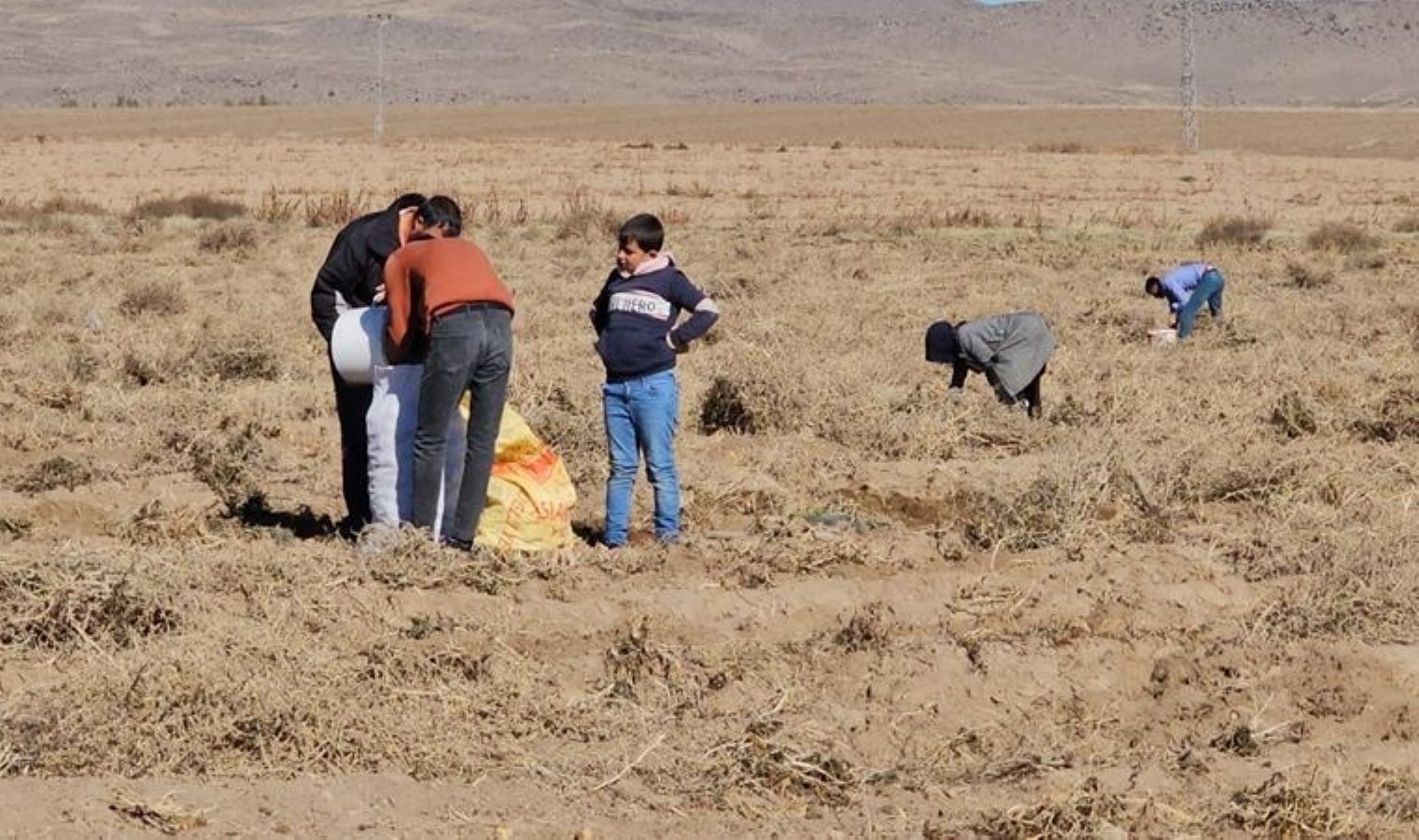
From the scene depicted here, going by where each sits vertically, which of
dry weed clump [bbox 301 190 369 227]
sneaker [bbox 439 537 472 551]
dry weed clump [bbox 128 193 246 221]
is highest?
sneaker [bbox 439 537 472 551]

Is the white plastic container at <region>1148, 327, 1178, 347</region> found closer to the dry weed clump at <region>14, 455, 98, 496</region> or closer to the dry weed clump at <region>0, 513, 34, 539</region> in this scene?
→ the dry weed clump at <region>14, 455, 98, 496</region>

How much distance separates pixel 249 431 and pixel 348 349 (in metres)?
3.13

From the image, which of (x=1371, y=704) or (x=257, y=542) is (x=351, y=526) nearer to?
(x=257, y=542)

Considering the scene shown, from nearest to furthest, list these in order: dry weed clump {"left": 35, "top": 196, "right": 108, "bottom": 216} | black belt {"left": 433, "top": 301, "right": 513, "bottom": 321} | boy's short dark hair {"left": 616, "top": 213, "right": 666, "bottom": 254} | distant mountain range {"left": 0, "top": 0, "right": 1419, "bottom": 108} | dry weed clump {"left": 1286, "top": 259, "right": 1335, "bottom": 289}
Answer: black belt {"left": 433, "top": 301, "right": 513, "bottom": 321} < boy's short dark hair {"left": 616, "top": 213, "right": 666, "bottom": 254} < dry weed clump {"left": 1286, "top": 259, "right": 1335, "bottom": 289} < dry weed clump {"left": 35, "top": 196, "right": 108, "bottom": 216} < distant mountain range {"left": 0, "top": 0, "right": 1419, "bottom": 108}

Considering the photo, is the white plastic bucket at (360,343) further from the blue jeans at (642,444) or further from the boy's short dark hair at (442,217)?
the blue jeans at (642,444)

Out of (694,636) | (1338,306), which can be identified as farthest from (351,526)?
(1338,306)

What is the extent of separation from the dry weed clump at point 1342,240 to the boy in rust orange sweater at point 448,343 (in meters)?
17.4

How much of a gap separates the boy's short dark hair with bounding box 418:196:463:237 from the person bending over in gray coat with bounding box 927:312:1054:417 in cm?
411

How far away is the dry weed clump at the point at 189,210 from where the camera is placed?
27891 millimetres

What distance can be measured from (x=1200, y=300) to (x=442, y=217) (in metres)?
9.23

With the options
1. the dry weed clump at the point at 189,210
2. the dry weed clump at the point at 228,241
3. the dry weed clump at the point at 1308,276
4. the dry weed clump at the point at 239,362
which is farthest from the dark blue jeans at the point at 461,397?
the dry weed clump at the point at 189,210

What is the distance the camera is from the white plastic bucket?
8.35m

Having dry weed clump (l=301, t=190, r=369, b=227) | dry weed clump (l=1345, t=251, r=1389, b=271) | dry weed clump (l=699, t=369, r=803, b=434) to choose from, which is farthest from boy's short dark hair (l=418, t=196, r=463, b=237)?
dry weed clump (l=301, t=190, r=369, b=227)

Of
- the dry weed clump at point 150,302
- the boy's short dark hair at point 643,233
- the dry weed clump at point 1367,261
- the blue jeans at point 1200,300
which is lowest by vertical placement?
the dry weed clump at point 150,302
